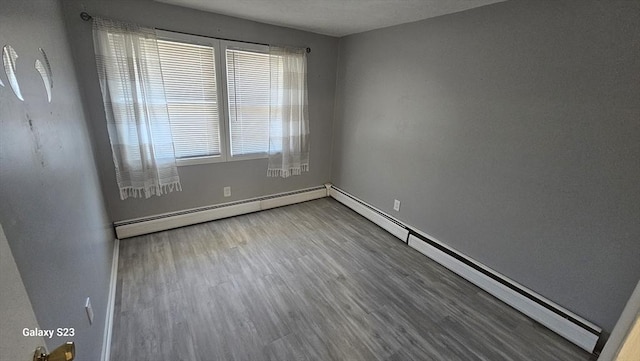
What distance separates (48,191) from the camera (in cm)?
108

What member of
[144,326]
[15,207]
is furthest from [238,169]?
[15,207]

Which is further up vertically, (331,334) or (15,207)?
(15,207)

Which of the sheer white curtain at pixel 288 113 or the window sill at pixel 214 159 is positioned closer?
the window sill at pixel 214 159

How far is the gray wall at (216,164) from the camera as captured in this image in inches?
89.4

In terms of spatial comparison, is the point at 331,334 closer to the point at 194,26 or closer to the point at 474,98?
the point at 474,98

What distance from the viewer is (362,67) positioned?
3.26 m

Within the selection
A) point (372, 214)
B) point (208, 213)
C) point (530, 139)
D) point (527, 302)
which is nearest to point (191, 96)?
point (208, 213)

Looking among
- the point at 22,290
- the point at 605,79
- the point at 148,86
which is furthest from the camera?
the point at 148,86

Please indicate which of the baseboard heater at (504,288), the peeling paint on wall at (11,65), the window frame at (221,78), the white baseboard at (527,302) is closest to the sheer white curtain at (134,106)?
the window frame at (221,78)

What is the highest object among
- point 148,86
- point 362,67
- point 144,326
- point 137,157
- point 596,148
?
point 362,67

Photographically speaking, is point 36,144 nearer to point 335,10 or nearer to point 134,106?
point 134,106

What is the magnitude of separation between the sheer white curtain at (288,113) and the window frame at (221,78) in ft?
0.91

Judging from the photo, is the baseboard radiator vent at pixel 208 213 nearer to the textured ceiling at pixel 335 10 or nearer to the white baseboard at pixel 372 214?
the white baseboard at pixel 372 214

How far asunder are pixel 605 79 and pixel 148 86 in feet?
11.2
